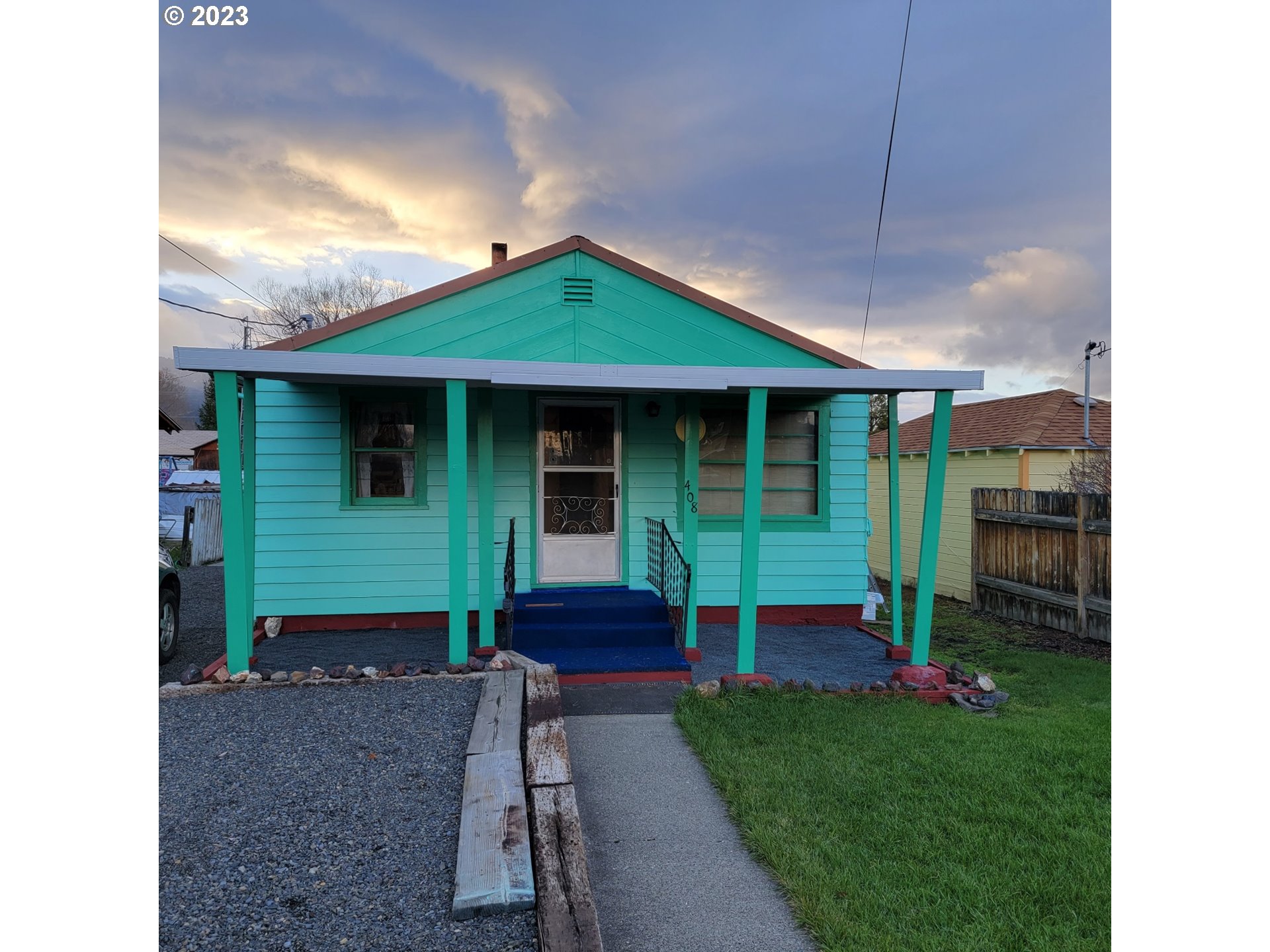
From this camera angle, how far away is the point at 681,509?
676cm

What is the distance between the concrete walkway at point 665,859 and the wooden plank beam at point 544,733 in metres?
0.30

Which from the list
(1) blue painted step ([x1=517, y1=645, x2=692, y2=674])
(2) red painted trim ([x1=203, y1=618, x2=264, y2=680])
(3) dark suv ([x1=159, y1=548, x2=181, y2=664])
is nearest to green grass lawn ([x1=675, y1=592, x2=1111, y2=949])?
(1) blue painted step ([x1=517, y1=645, x2=692, y2=674])

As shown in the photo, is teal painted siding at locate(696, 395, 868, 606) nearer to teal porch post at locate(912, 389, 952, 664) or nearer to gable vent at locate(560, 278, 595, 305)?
teal porch post at locate(912, 389, 952, 664)

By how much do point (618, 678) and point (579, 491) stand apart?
219cm

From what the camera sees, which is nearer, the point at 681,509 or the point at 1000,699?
the point at 1000,699

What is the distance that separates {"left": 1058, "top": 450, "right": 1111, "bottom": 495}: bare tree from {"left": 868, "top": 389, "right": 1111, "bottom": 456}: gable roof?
22 cm

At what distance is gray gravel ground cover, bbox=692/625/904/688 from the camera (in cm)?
554

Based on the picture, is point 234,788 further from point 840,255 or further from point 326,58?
point 840,255

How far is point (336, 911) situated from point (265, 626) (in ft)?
16.3

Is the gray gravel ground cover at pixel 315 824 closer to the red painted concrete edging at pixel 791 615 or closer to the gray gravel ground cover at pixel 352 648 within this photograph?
the gray gravel ground cover at pixel 352 648

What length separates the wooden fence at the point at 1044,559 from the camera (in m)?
7.56

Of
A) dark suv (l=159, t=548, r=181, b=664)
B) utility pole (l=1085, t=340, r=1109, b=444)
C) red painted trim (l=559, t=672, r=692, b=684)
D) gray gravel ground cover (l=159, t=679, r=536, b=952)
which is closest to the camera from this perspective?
gray gravel ground cover (l=159, t=679, r=536, b=952)

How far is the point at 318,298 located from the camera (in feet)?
89.1
